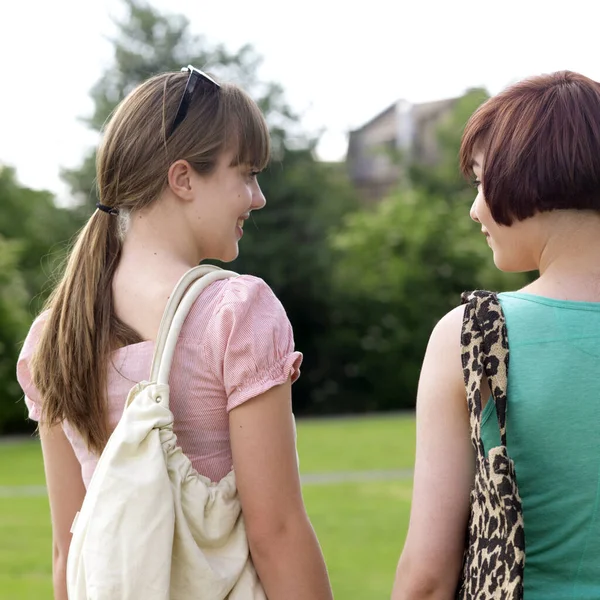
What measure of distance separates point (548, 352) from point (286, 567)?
2.06 ft

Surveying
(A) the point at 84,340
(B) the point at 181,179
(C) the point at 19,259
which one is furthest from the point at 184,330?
(C) the point at 19,259

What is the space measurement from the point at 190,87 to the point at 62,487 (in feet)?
2.90

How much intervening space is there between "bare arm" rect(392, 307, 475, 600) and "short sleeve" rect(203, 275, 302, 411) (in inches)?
11.4

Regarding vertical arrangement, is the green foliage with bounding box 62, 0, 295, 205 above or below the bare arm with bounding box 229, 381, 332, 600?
above

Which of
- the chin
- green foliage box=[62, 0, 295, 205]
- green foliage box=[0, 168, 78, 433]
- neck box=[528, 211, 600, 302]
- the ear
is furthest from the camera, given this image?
green foliage box=[62, 0, 295, 205]

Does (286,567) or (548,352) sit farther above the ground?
(548,352)

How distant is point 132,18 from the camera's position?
27.1 meters

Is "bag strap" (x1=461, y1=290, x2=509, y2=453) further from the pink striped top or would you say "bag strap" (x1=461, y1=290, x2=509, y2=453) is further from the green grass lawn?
the green grass lawn

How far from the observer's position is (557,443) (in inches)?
62.2

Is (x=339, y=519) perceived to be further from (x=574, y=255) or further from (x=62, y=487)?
(x=574, y=255)

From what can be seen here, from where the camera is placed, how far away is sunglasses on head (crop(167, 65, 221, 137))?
1.91 meters

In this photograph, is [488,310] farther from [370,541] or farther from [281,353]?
[370,541]

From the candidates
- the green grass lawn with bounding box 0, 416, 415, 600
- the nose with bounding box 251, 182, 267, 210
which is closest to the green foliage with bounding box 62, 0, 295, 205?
the green grass lawn with bounding box 0, 416, 415, 600

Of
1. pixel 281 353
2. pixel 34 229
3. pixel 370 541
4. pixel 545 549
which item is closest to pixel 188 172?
pixel 281 353
